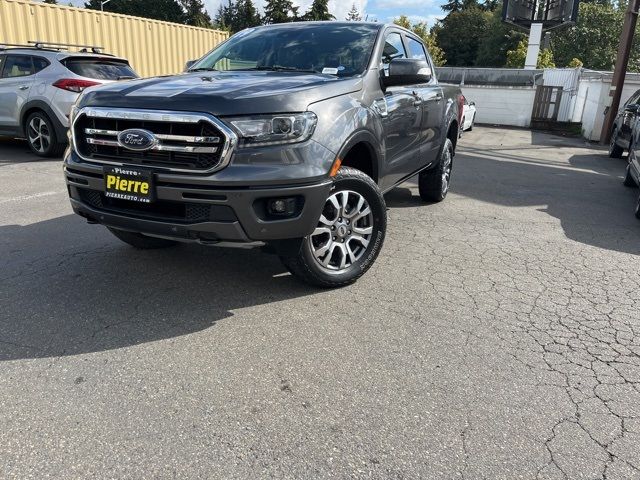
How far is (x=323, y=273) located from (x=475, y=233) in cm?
242

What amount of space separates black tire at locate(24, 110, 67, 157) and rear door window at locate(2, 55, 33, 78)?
811 millimetres

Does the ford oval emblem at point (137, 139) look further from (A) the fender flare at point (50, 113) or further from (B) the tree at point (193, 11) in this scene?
(B) the tree at point (193, 11)

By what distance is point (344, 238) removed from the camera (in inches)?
147

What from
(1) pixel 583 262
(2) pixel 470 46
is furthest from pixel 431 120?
(2) pixel 470 46

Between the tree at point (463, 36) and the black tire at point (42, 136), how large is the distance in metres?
58.9

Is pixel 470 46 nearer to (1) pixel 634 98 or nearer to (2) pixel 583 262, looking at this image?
(1) pixel 634 98

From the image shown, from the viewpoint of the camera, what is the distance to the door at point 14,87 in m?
8.89

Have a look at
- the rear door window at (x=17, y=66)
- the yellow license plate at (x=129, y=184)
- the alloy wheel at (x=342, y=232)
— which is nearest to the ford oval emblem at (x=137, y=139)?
the yellow license plate at (x=129, y=184)

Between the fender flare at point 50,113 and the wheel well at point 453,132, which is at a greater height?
the wheel well at point 453,132

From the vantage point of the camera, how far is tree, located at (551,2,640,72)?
44656 mm

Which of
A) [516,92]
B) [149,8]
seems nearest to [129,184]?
[516,92]

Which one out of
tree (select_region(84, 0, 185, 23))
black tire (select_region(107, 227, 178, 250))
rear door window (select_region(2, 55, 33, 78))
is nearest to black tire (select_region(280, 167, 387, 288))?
black tire (select_region(107, 227, 178, 250))

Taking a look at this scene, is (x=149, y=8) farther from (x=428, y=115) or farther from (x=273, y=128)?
(x=273, y=128)

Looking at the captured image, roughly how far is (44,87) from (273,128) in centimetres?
738
